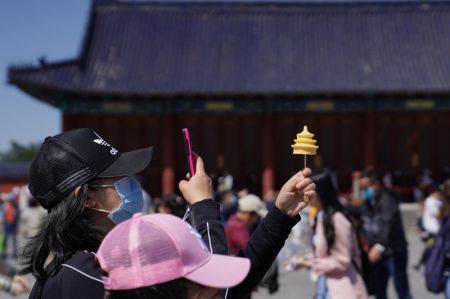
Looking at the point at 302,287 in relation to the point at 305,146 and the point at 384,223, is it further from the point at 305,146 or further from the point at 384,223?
the point at 305,146

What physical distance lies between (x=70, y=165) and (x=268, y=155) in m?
21.9

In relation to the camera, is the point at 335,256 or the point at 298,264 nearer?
the point at 335,256

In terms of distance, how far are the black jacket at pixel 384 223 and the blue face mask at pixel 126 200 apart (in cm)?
528

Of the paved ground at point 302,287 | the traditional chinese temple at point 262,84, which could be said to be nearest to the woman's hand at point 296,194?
the paved ground at point 302,287

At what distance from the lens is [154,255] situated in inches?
67.4

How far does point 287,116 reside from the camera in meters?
24.8

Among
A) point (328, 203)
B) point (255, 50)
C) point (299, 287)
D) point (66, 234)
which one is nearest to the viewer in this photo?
point (66, 234)

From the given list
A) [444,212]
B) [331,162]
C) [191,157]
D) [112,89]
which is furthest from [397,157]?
[191,157]

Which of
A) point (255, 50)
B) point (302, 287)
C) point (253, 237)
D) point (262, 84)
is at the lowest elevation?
point (302, 287)

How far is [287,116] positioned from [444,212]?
17920 millimetres

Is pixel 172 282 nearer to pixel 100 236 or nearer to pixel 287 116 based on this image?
pixel 100 236

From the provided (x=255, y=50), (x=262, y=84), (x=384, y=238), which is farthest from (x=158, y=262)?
(x=255, y=50)

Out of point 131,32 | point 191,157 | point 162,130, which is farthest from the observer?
point 131,32

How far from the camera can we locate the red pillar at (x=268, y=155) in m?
24.1
